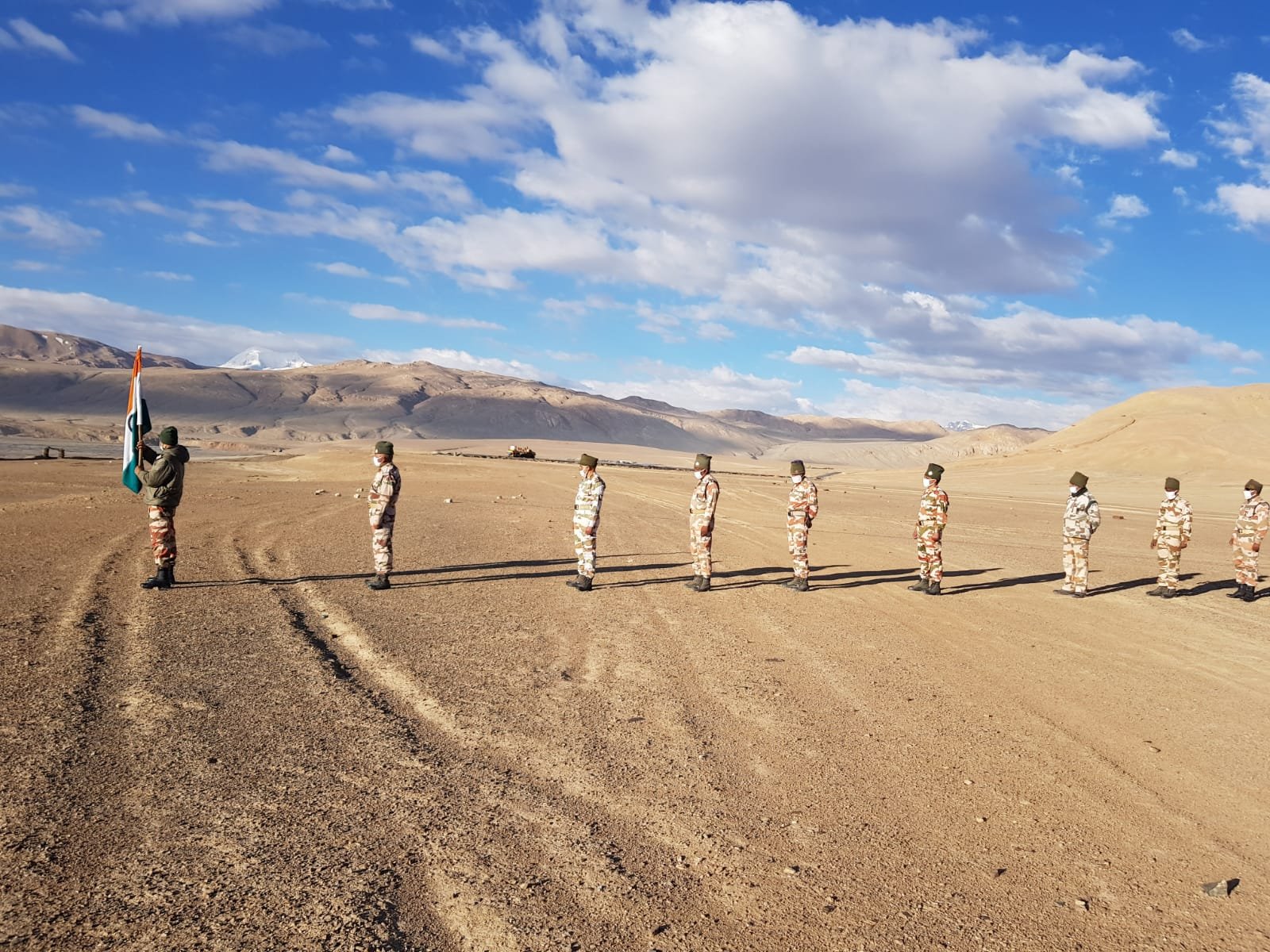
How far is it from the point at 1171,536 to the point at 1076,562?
73.1 inches

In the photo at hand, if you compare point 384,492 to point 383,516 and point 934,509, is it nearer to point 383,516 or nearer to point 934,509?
point 383,516

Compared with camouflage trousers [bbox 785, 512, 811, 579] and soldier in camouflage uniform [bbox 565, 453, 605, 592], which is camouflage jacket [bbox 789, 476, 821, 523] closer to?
camouflage trousers [bbox 785, 512, 811, 579]

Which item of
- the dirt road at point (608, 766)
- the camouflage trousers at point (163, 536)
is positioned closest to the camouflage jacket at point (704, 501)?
the dirt road at point (608, 766)

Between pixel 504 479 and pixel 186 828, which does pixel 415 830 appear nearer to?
pixel 186 828

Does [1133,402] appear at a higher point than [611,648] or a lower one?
higher

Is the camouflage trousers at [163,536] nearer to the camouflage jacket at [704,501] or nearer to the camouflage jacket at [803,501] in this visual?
the camouflage jacket at [704,501]

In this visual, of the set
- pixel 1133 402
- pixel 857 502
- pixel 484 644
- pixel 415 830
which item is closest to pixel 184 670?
pixel 484 644

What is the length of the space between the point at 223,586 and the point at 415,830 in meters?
7.95

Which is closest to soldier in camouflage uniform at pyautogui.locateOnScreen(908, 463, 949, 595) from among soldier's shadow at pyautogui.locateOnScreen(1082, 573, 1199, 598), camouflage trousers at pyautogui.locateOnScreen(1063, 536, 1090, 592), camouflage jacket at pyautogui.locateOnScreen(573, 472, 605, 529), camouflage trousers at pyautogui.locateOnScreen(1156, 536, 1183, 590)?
camouflage trousers at pyautogui.locateOnScreen(1063, 536, 1090, 592)

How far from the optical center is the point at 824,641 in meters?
10.1

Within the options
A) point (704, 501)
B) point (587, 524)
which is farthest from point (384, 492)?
point (704, 501)

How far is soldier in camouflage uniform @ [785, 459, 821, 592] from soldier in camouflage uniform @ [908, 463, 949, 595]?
181 centimetres

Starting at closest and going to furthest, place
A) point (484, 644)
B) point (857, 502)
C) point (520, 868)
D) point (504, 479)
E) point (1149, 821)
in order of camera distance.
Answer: point (520, 868) → point (1149, 821) → point (484, 644) → point (857, 502) → point (504, 479)

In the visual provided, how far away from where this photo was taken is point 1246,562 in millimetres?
14469
